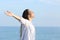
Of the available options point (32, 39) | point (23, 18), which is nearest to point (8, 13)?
point (23, 18)

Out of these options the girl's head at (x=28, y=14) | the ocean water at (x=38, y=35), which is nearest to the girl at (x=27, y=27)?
the girl's head at (x=28, y=14)

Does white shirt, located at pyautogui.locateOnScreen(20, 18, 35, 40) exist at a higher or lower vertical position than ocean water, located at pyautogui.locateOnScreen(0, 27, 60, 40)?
higher

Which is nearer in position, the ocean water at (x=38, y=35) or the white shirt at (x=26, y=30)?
the white shirt at (x=26, y=30)

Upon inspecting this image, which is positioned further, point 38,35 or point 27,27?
point 38,35

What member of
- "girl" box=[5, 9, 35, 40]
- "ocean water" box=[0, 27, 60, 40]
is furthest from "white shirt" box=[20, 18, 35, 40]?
"ocean water" box=[0, 27, 60, 40]

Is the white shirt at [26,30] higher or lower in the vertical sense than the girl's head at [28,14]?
lower

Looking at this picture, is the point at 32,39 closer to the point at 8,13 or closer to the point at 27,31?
the point at 27,31

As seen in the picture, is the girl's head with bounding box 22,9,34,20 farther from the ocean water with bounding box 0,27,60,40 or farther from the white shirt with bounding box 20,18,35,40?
the ocean water with bounding box 0,27,60,40

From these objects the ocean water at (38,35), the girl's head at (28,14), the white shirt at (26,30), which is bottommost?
the ocean water at (38,35)

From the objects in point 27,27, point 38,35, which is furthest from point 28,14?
point 38,35

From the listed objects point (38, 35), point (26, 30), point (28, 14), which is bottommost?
point (38, 35)

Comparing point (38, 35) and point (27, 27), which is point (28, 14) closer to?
point (27, 27)

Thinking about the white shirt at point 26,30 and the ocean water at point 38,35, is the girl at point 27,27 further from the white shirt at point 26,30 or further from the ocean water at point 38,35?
the ocean water at point 38,35

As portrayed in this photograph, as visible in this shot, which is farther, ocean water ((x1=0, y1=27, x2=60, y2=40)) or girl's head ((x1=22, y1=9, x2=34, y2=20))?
ocean water ((x1=0, y1=27, x2=60, y2=40))
